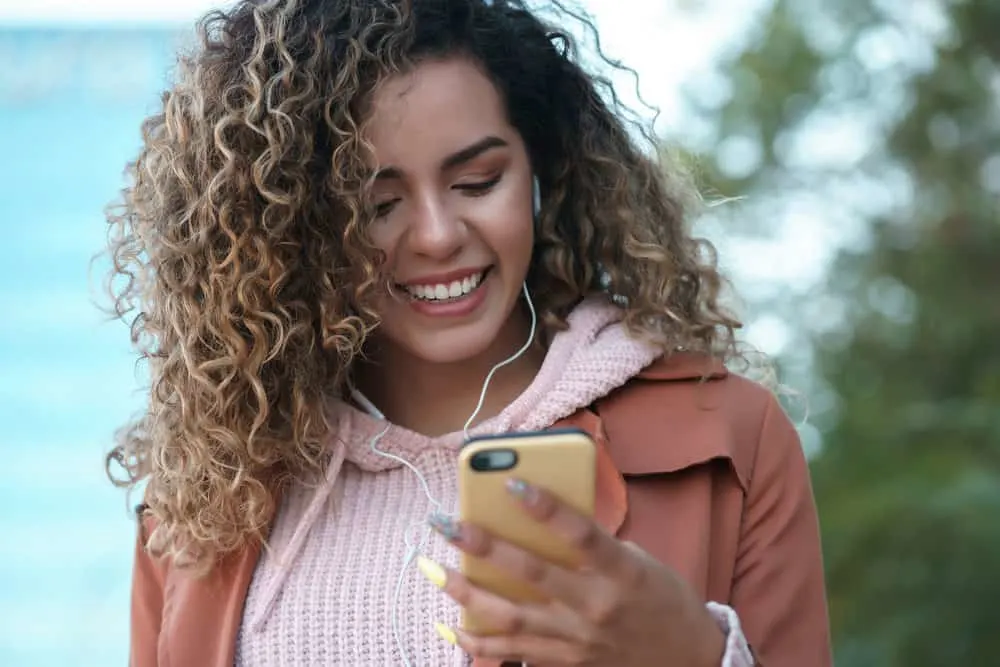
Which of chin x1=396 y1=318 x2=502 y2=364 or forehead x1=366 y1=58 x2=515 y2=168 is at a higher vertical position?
forehead x1=366 y1=58 x2=515 y2=168

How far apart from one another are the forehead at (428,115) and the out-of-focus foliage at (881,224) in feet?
6.82

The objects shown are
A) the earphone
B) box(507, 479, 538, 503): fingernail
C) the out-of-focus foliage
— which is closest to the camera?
box(507, 479, 538, 503): fingernail

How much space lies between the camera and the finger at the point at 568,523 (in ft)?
3.92

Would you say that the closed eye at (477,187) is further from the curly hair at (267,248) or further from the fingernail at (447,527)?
the fingernail at (447,527)

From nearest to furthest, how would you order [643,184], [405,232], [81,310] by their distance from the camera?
1. [405,232]
2. [643,184]
3. [81,310]

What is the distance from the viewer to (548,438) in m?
1.30

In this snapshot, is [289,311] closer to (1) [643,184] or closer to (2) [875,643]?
(1) [643,184]

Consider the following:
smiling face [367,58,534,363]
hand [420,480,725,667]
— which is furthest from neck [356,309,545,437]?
hand [420,480,725,667]

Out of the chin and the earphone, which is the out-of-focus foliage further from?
the chin

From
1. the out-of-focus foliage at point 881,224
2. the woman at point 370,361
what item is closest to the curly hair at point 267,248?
the woman at point 370,361

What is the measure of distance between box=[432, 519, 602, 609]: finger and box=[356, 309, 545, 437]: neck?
2.27 feet

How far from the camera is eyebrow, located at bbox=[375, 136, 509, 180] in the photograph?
70.1 inches

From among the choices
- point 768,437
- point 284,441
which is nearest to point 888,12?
point 768,437

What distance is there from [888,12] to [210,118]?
98.0 inches
